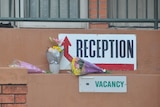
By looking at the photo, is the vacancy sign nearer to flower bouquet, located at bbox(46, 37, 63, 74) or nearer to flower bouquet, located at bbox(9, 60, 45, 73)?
flower bouquet, located at bbox(46, 37, 63, 74)

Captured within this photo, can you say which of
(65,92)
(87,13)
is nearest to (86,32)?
(65,92)

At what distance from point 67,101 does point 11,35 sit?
104 centimetres

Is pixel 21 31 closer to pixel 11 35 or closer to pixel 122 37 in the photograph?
pixel 11 35

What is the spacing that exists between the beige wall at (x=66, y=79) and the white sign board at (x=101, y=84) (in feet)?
0.20

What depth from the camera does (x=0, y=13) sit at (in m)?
6.90

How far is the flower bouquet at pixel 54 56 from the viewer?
540 cm

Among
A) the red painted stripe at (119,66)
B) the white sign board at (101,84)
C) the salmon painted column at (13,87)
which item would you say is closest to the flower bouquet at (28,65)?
the white sign board at (101,84)

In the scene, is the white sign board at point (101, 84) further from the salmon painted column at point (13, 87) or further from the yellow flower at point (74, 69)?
the salmon painted column at point (13, 87)

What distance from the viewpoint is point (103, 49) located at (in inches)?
218

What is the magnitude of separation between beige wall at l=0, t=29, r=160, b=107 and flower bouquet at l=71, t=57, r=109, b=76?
10cm

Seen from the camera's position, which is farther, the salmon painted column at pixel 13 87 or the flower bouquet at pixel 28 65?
the flower bouquet at pixel 28 65

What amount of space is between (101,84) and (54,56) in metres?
0.65

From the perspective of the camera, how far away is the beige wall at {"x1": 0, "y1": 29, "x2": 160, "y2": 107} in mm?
5328

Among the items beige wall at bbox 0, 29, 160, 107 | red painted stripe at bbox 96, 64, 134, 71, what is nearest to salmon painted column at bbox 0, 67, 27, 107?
beige wall at bbox 0, 29, 160, 107
